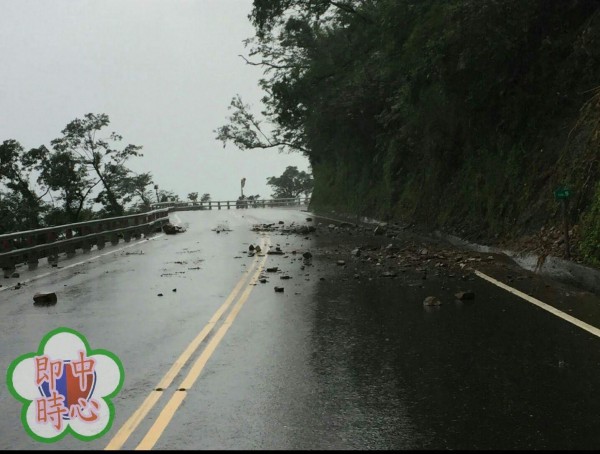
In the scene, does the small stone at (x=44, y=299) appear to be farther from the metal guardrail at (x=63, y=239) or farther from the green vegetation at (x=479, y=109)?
the green vegetation at (x=479, y=109)

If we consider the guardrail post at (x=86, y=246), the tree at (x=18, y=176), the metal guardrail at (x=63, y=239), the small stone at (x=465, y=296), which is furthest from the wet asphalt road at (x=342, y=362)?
the tree at (x=18, y=176)

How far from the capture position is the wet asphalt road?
4.70m

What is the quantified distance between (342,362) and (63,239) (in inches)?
619

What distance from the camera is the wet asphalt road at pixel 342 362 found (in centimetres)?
470

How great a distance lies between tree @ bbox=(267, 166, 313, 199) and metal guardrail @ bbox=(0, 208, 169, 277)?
213ft

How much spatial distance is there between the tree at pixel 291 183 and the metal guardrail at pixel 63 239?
213 ft

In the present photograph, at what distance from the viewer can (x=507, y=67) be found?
17594 millimetres

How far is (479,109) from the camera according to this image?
64.4 feet

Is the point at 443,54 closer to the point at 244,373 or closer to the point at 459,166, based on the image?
the point at 459,166

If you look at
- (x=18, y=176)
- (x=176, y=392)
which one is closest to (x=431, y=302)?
(x=176, y=392)

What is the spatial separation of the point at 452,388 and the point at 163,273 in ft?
32.4

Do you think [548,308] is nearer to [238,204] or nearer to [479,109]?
[479,109]

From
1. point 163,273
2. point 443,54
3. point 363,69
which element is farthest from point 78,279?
point 363,69

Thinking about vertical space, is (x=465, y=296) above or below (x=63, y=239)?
above
